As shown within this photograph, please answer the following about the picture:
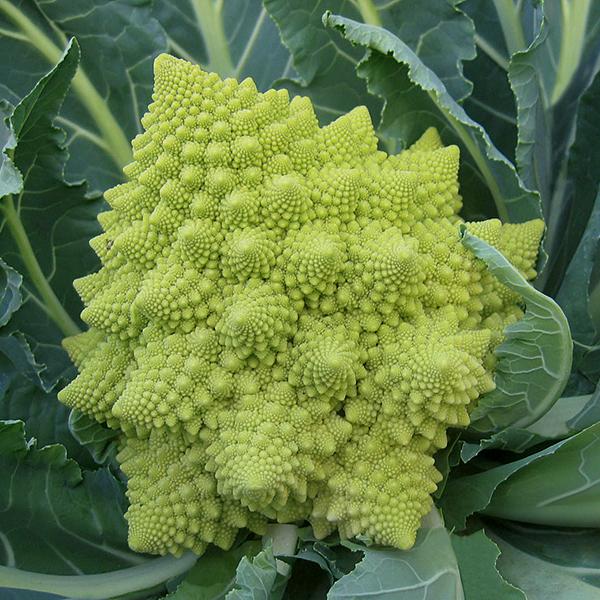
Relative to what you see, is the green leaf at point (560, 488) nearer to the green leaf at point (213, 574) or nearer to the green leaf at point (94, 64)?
the green leaf at point (213, 574)

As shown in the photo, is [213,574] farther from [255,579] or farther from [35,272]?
[35,272]

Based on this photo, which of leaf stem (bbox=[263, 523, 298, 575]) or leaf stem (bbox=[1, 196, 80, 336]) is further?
leaf stem (bbox=[1, 196, 80, 336])

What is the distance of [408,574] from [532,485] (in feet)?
1.02

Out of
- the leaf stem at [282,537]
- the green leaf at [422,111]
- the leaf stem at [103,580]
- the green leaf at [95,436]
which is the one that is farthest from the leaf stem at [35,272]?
the green leaf at [422,111]

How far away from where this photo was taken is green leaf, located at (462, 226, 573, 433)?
4.51 ft

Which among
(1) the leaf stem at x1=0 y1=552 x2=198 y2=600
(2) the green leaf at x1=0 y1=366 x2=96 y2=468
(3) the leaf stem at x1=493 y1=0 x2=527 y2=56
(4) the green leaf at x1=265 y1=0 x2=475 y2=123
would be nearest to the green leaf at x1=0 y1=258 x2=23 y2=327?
(2) the green leaf at x1=0 y1=366 x2=96 y2=468

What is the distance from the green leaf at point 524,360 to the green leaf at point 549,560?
0.27 m

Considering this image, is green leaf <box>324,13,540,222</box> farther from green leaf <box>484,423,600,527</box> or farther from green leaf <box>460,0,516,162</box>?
green leaf <box>484,423,600,527</box>

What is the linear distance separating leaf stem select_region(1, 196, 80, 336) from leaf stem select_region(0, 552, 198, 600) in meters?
0.57

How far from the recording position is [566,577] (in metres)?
1.51

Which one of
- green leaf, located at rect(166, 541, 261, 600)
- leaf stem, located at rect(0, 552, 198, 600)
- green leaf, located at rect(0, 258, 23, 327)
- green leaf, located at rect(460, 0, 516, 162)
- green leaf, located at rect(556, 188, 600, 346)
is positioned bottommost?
leaf stem, located at rect(0, 552, 198, 600)

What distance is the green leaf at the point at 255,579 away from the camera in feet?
4.48

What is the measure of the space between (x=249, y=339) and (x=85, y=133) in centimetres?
89

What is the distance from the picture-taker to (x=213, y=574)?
161 cm
